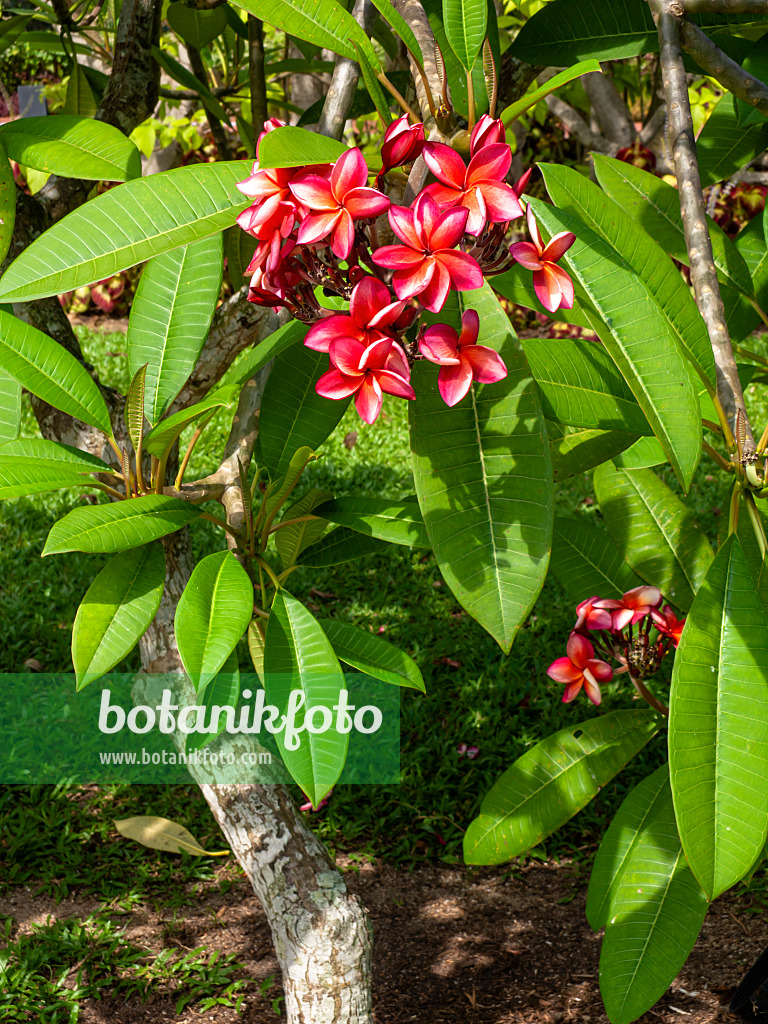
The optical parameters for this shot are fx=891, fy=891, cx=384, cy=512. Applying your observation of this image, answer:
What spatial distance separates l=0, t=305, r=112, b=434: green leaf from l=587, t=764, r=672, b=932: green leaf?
3.10ft

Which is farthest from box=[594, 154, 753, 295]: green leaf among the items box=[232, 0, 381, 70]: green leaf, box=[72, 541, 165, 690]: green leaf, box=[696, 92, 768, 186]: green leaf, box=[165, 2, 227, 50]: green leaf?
box=[165, 2, 227, 50]: green leaf

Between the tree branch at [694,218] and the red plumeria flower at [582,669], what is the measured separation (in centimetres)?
53

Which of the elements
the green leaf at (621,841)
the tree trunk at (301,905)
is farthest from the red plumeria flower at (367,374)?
the green leaf at (621,841)

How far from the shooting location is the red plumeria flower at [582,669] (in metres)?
1.25

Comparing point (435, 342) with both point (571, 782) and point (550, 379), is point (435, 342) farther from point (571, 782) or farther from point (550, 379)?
point (571, 782)

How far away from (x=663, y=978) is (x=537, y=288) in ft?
3.14

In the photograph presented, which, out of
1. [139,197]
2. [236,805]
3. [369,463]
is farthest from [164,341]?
[369,463]

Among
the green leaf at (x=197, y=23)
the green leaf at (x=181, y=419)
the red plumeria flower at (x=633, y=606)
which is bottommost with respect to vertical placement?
the red plumeria flower at (x=633, y=606)

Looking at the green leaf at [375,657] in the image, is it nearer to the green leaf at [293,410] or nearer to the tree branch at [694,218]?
the green leaf at [293,410]

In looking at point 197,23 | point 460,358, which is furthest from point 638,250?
point 197,23

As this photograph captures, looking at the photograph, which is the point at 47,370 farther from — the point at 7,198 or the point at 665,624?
the point at 665,624

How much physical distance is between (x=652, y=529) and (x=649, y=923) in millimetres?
561

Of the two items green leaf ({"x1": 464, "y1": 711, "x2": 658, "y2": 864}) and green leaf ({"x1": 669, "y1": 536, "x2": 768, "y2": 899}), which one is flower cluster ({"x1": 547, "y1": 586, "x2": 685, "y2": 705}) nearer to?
green leaf ({"x1": 464, "y1": 711, "x2": 658, "y2": 864})

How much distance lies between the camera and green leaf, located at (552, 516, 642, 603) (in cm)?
144
